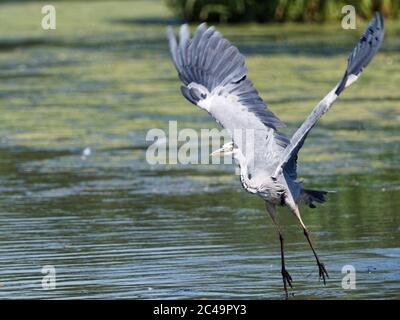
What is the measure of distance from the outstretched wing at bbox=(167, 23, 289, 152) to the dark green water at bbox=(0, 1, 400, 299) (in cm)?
104

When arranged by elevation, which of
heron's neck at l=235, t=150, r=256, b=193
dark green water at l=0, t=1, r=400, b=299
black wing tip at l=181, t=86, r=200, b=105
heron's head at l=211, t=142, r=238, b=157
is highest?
black wing tip at l=181, t=86, r=200, b=105

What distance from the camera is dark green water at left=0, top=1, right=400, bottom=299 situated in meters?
8.27

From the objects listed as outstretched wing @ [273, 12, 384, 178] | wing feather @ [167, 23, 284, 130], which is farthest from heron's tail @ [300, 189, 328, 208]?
outstretched wing @ [273, 12, 384, 178]

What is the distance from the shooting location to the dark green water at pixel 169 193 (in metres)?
8.27

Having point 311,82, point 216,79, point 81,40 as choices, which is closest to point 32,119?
point 311,82

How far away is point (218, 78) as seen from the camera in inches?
352

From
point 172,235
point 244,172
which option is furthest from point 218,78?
point 172,235

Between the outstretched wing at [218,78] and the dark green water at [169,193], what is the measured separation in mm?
1038

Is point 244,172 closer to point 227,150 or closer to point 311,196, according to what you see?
point 227,150

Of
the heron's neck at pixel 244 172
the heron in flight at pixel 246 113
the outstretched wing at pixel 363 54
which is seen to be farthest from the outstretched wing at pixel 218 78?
the outstretched wing at pixel 363 54

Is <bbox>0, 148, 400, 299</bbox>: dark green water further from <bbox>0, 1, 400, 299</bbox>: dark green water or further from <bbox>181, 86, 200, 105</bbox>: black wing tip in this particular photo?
<bbox>181, 86, 200, 105</bbox>: black wing tip

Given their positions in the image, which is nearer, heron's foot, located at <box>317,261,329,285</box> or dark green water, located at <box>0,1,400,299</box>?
heron's foot, located at <box>317,261,329,285</box>
